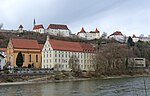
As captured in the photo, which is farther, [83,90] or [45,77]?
[45,77]

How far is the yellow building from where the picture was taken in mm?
94375

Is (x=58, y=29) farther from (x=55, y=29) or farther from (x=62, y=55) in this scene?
(x=62, y=55)

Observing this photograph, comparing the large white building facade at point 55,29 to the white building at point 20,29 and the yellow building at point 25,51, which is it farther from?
the yellow building at point 25,51

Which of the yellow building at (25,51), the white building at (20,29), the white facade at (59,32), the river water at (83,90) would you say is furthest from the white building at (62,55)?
the white facade at (59,32)

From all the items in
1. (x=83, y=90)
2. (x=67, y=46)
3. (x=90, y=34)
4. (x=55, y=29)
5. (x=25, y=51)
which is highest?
(x=55, y=29)

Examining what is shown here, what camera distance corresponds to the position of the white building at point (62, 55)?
315 ft

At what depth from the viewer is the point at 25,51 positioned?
96312 mm

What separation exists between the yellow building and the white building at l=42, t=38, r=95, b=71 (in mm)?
2528

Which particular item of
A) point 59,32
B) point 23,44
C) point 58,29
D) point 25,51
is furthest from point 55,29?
point 25,51

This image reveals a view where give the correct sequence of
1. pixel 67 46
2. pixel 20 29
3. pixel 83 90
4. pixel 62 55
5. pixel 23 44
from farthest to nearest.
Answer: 1. pixel 20 29
2. pixel 67 46
3. pixel 62 55
4. pixel 23 44
5. pixel 83 90

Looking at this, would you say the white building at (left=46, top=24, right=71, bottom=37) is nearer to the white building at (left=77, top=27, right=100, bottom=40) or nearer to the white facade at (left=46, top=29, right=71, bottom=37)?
the white facade at (left=46, top=29, right=71, bottom=37)

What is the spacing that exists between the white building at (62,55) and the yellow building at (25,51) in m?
2.53

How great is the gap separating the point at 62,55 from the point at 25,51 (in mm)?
12245

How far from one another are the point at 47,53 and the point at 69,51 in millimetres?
7763
